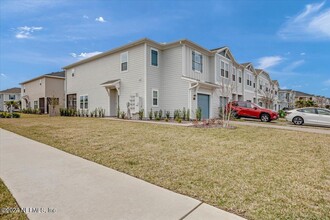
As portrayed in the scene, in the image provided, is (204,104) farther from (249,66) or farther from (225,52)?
(249,66)

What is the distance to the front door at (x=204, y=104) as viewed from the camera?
17719 millimetres

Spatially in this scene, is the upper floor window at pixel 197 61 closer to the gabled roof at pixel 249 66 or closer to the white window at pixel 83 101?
the gabled roof at pixel 249 66

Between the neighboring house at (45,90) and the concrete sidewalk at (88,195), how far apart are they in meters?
29.6

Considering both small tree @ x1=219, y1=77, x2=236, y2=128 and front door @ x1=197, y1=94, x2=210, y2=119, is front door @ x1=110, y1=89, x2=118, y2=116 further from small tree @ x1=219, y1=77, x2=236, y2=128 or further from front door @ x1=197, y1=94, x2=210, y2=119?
small tree @ x1=219, y1=77, x2=236, y2=128

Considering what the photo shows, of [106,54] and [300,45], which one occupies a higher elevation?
[300,45]

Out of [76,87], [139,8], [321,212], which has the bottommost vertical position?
[321,212]

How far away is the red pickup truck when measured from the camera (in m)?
16.9

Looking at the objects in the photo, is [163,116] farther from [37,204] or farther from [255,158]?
[37,204]

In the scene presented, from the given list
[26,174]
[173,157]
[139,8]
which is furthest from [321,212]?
[139,8]

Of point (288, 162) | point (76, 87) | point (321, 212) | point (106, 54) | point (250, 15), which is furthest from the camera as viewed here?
point (76, 87)

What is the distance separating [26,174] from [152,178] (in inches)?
106

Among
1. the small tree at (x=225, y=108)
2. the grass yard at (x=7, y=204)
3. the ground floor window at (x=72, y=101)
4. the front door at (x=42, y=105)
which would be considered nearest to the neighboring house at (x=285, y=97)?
the small tree at (x=225, y=108)

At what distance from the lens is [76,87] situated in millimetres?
24703

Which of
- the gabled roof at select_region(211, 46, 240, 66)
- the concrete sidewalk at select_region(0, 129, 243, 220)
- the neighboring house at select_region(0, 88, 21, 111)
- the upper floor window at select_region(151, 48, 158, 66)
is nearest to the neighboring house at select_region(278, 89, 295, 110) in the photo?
the gabled roof at select_region(211, 46, 240, 66)
